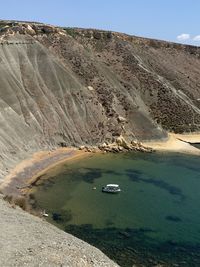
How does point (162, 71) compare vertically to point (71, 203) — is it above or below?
above

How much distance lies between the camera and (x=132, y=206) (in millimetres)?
53844

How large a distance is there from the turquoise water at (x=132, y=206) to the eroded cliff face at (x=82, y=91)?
8.20 m

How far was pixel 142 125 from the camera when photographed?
8656cm

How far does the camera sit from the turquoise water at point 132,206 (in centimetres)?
4306

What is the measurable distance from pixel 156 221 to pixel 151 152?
3112 centimetres

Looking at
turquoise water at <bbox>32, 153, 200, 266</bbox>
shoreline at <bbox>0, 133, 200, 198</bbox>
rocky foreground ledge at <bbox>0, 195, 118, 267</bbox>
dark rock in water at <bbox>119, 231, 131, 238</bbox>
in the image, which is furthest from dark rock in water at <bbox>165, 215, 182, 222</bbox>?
shoreline at <bbox>0, 133, 200, 198</bbox>

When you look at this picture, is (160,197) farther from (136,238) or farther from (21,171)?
(21,171)

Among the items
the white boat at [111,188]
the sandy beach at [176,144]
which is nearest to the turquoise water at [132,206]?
the white boat at [111,188]

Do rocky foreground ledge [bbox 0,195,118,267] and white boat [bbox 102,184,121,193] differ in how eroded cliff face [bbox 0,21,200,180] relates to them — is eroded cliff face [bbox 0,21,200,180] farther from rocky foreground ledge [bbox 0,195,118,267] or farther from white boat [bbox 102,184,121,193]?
rocky foreground ledge [bbox 0,195,118,267]

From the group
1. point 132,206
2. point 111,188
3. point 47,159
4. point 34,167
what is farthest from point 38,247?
point 47,159

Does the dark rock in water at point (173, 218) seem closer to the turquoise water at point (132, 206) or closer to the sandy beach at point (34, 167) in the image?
the turquoise water at point (132, 206)

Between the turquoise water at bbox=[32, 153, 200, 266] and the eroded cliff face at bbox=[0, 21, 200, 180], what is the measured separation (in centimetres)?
820

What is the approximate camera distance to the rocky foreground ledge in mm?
31453

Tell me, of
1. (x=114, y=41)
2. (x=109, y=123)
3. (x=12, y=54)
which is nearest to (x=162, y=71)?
(x=114, y=41)
